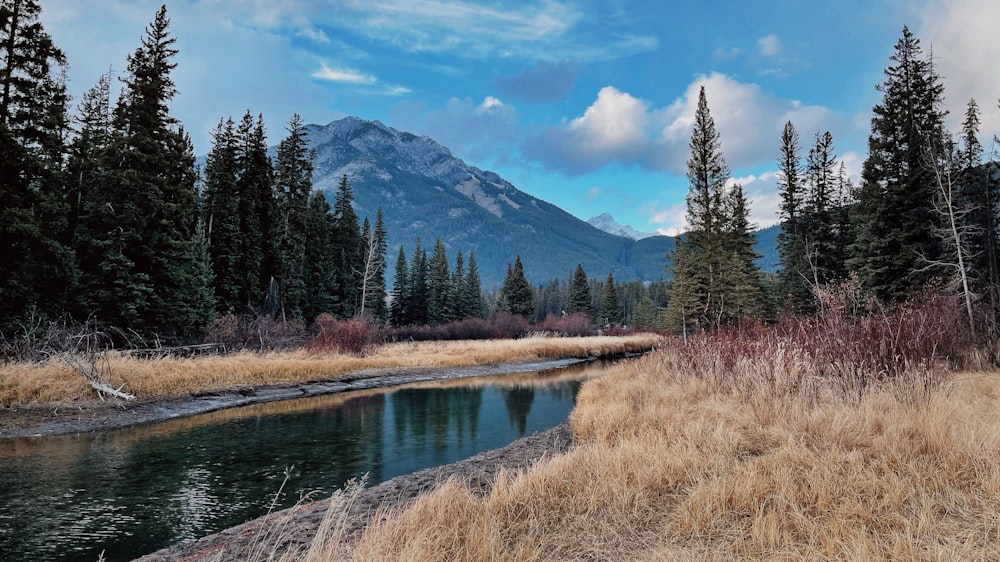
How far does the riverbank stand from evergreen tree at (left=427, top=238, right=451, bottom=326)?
2997 centimetres

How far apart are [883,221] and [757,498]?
25.8m

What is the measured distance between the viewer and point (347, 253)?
54156 millimetres

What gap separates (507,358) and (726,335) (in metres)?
21.1

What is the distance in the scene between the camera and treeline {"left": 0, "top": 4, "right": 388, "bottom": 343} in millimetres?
18266

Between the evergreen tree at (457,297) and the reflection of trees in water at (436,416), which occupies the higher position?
the evergreen tree at (457,297)

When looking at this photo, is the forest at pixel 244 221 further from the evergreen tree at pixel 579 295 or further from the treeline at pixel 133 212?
the evergreen tree at pixel 579 295

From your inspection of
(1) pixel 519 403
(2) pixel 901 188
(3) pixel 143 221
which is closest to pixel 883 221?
(2) pixel 901 188

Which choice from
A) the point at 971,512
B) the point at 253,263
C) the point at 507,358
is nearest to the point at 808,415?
the point at 971,512

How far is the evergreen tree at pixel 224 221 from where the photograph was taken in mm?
33719

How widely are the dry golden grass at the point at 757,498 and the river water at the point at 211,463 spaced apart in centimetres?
258

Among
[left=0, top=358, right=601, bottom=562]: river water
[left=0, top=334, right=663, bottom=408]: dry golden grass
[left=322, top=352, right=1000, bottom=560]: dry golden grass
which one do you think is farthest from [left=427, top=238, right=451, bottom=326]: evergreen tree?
[left=322, top=352, right=1000, bottom=560]: dry golden grass

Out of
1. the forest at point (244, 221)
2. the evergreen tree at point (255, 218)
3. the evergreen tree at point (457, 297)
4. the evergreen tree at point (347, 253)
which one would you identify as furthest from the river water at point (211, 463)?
the evergreen tree at point (457, 297)

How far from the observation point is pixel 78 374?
15.0 metres

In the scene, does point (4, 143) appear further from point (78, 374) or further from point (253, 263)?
point (253, 263)
